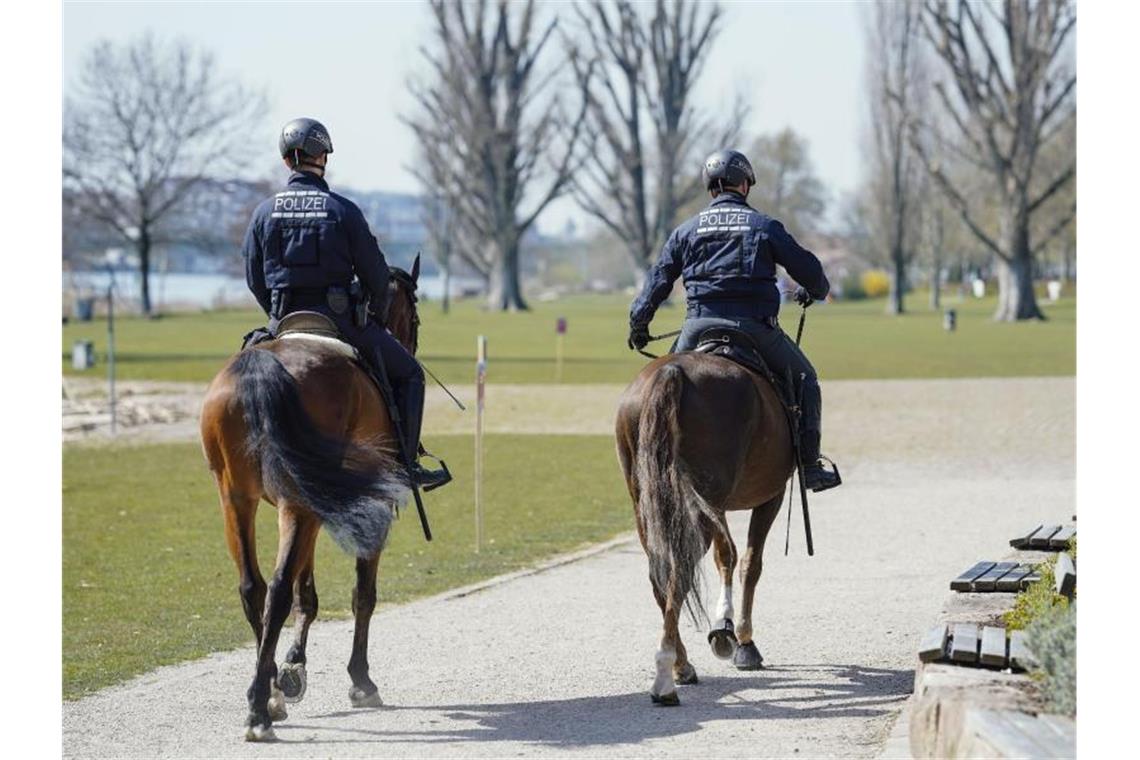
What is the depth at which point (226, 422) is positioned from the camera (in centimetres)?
806

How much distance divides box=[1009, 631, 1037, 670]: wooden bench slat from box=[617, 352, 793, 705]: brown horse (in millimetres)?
1844

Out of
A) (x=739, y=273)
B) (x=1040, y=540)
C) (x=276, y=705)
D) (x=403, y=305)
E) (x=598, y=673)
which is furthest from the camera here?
(x=1040, y=540)

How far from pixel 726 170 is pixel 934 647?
3279 mm

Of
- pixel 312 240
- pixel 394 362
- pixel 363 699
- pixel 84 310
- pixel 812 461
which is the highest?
pixel 84 310

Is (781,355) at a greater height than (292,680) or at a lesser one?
greater

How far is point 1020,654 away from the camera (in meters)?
6.41

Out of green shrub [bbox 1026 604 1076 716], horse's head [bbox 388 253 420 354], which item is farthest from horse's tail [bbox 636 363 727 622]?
green shrub [bbox 1026 604 1076 716]

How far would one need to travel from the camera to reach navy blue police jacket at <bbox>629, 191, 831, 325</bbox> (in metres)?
9.03

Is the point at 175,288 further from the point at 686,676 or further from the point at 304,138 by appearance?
the point at 686,676

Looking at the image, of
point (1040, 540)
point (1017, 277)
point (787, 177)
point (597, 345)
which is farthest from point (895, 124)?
point (1040, 540)

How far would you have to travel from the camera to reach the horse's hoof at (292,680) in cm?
806

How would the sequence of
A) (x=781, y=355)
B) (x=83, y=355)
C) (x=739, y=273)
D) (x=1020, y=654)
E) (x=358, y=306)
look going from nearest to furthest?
(x=1020, y=654), (x=358, y=306), (x=739, y=273), (x=781, y=355), (x=83, y=355)

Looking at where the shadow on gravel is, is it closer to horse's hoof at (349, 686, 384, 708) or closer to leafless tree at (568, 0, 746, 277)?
horse's hoof at (349, 686, 384, 708)
